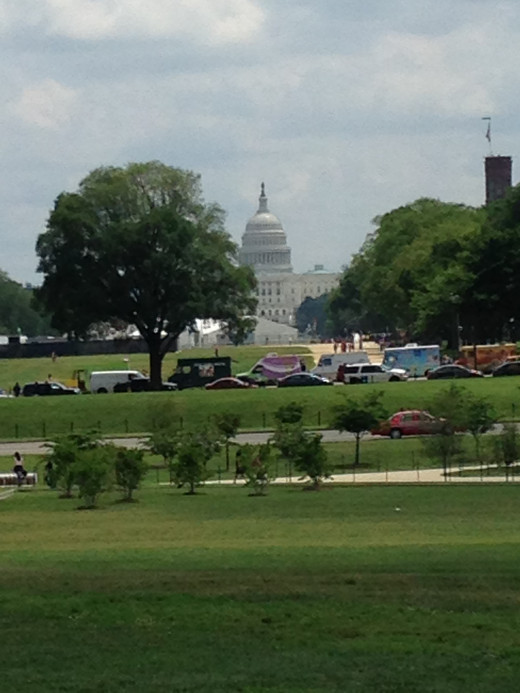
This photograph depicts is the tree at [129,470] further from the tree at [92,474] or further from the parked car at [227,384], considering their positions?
the parked car at [227,384]

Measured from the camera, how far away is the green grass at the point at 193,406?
57.6 metres

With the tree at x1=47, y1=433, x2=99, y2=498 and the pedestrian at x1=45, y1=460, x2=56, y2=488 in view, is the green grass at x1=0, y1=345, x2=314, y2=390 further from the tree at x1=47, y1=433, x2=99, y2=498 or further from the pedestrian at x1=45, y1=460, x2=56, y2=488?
the pedestrian at x1=45, y1=460, x2=56, y2=488

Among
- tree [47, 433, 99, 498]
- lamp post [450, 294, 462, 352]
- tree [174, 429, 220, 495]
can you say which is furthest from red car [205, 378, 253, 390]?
tree [174, 429, 220, 495]

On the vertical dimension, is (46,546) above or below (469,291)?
below

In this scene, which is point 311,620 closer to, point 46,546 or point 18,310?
point 46,546

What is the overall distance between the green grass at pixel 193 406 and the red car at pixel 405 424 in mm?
4402

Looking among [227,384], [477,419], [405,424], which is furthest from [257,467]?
[227,384]

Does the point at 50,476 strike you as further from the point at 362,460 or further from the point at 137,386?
the point at 137,386

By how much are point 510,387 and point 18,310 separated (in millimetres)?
132184

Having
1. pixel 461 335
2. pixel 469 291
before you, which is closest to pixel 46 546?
pixel 469 291

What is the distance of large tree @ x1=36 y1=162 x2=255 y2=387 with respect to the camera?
73500 millimetres

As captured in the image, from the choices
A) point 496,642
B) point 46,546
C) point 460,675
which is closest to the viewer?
point 460,675

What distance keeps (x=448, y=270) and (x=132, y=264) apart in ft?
93.8

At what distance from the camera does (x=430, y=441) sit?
43094mm
